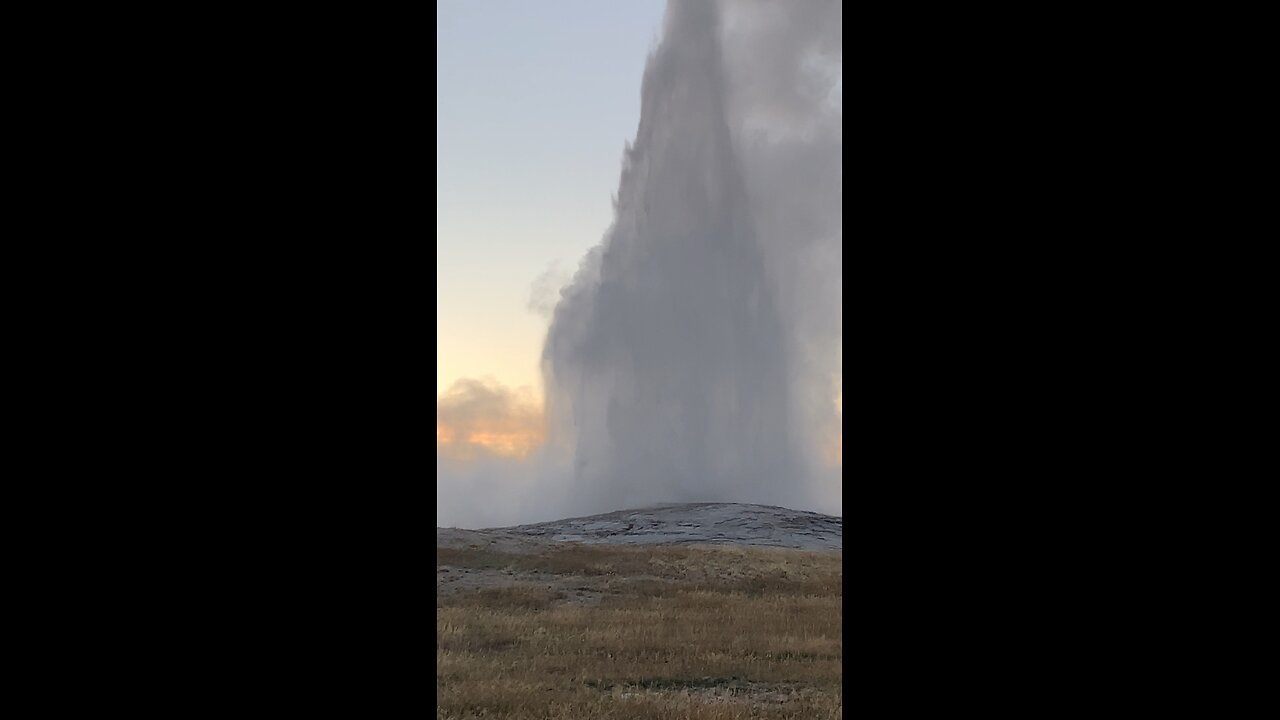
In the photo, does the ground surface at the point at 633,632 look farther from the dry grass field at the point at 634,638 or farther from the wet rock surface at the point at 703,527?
the wet rock surface at the point at 703,527

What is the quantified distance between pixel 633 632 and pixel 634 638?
479 millimetres

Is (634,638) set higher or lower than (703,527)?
higher

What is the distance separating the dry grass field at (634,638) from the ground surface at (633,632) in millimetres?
27

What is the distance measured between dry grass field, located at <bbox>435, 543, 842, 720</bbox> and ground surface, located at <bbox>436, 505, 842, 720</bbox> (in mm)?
27

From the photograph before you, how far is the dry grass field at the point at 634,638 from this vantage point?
10.6 metres

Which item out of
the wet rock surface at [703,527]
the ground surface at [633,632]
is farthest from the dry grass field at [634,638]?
the wet rock surface at [703,527]

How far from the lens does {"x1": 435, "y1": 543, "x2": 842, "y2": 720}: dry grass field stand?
419 inches

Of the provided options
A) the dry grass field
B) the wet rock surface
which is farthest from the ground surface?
the wet rock surface

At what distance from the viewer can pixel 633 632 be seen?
14.9 meters

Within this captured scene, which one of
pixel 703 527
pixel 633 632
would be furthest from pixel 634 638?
pixel 703 527

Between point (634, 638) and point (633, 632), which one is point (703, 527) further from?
point (634, 638)

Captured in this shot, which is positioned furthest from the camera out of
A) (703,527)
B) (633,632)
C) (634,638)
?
(703,527)
